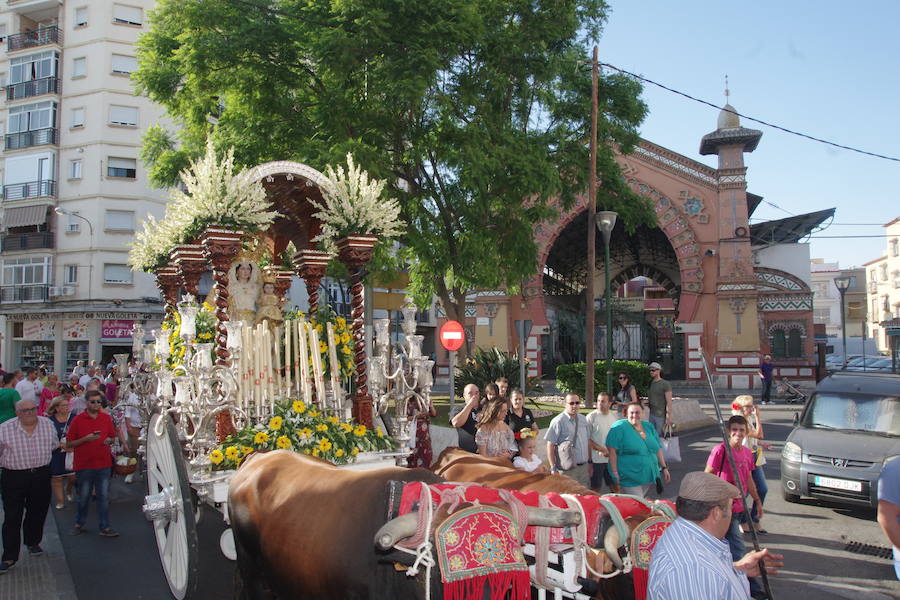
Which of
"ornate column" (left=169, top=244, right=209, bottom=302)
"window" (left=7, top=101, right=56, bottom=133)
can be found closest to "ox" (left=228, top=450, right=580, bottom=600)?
"ornate column" (left=169, top=244, right=209, bottom=302)

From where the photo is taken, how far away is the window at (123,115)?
103 ft

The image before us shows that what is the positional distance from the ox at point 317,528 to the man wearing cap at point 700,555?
0.56m

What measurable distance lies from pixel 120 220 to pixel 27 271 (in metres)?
5.39

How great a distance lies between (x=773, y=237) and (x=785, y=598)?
30.4m

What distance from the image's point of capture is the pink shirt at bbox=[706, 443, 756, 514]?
6.69 m

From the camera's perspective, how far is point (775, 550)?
305 inches

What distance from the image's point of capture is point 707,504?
9.50 ft

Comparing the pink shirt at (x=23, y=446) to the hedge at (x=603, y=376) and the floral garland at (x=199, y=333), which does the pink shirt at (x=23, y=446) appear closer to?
the floral garland at (x=199, y=333)

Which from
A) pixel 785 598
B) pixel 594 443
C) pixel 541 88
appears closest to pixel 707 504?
pixel 785 598

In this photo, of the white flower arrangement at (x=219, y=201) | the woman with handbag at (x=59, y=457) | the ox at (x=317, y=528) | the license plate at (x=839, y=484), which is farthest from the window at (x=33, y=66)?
the license plate at (x=839, y=484)

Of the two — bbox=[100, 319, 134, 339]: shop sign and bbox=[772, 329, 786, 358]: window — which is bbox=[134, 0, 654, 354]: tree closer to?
bbox=[100, 319, 134, 339]: shop sign

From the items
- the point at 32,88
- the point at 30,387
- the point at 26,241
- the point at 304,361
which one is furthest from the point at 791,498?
the point at 32,88

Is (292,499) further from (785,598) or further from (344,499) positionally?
(785,598)

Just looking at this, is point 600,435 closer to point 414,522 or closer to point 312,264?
point 312,264
